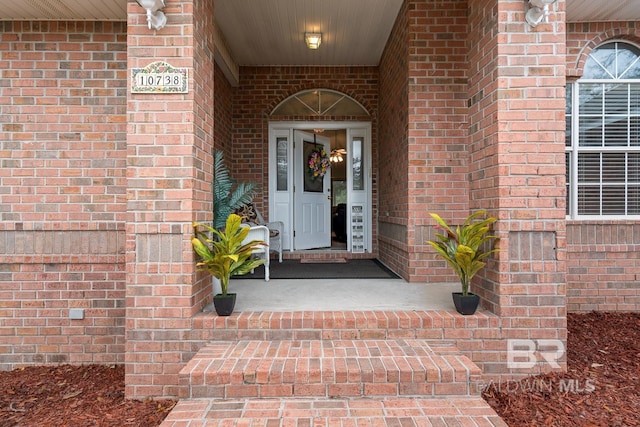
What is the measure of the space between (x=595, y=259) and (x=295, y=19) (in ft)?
13.7

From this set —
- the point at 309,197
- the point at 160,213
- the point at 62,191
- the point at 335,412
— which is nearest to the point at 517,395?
the point at 335,412

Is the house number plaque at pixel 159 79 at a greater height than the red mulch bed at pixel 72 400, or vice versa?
the house number plaque at pixel 159 79

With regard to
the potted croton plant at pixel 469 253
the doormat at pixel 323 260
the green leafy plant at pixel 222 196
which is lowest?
the doormat at pixel 323 260

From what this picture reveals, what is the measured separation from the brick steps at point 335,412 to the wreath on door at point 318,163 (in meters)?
4.60

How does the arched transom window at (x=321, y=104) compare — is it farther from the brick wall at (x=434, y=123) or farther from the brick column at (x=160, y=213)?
the brick column at (x=160, y=213)

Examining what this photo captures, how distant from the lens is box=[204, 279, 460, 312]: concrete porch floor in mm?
2707

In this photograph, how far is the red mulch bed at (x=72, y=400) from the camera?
90.4 inches

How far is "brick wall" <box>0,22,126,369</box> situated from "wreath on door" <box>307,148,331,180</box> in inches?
132

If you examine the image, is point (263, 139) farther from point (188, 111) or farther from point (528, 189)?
point (528, 189)

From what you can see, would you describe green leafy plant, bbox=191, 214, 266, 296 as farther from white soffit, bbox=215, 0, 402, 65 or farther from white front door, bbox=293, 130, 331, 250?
white front door, bbox=293, 130, 331, 250

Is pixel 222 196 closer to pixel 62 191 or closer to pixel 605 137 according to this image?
pixel 62 191

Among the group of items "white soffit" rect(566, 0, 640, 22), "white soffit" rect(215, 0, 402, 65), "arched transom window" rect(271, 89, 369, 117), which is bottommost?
"arched transom window" rect(271, 89, 369, 117)

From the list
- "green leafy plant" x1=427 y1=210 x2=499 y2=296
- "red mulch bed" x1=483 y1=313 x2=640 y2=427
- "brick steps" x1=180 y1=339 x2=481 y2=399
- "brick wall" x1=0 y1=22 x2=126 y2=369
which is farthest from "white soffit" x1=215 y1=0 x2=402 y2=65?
"red mulch bed" x1=483 y1=313 x2=640 y2=427

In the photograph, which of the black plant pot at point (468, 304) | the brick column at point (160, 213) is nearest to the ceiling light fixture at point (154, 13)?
the brick column at point (160, 213)
